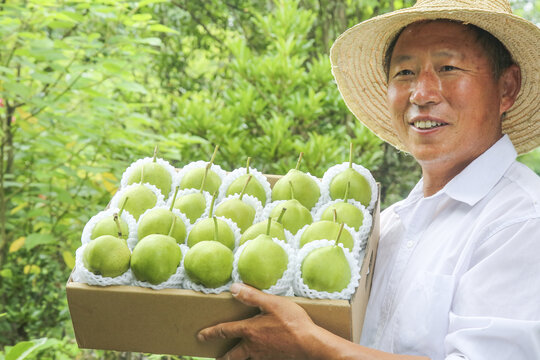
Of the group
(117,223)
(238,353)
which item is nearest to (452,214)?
(238,353)

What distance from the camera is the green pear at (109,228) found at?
1.64 meters

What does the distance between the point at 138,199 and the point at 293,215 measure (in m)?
0.46

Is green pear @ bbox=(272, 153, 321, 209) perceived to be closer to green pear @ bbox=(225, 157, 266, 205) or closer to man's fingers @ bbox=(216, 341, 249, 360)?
green pear @ bbox=(225, 157, 266, 205)

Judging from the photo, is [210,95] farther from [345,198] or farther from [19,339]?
[345,198]

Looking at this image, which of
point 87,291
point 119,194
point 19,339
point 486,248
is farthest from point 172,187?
point 19,339

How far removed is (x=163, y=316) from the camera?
4.99ft

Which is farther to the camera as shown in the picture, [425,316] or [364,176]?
[364,176]

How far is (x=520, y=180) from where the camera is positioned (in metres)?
1.67

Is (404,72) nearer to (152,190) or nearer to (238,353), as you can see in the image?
(152,190)

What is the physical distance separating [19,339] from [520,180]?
289 cm

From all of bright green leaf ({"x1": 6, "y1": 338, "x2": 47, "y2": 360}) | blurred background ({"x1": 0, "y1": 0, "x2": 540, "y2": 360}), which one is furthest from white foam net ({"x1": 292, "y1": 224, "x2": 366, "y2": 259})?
blurred background ({"x1": 0, "y1": 0, "x2": 540, "y2": 360})

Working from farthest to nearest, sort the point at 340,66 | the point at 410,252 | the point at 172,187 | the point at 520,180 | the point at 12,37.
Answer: the point at 12,37 → the point at 340,66 → the point at 172,187 → the point at 410,252 → the point at 520,180

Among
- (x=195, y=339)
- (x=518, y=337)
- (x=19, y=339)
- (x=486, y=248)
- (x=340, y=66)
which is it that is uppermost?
(x=340, y=66)

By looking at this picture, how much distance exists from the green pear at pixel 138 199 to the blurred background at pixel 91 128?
1.01 m
